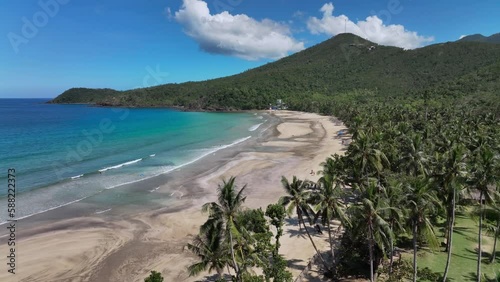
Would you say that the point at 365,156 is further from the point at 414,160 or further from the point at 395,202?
the point at 395,202

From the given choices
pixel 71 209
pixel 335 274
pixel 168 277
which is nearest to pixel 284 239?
pixel 335 274

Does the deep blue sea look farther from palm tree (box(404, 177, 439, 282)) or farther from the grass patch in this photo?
the grass patch

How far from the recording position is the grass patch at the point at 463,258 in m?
27.8

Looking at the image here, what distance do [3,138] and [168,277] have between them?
97.8m

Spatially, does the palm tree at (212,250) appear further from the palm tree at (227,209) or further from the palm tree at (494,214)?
the palm tree at (494,214)

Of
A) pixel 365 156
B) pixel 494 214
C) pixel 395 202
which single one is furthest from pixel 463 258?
pixel 395 202

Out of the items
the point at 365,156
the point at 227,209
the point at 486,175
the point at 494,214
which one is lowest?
the point at 494,214

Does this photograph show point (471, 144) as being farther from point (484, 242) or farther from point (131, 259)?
point (131, 259)

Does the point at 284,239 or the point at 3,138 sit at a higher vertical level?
the point at 3,138

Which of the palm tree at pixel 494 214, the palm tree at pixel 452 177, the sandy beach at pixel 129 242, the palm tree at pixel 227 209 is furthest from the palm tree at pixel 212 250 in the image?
the palm tree at pixel 494 214

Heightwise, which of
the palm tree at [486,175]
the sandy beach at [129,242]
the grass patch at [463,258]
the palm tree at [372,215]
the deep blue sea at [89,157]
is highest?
the palm tree at [486,175]

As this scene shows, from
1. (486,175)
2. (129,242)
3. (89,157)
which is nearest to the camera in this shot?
(486,175)

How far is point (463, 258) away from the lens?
30094mm

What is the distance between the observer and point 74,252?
A: 32.4 m
